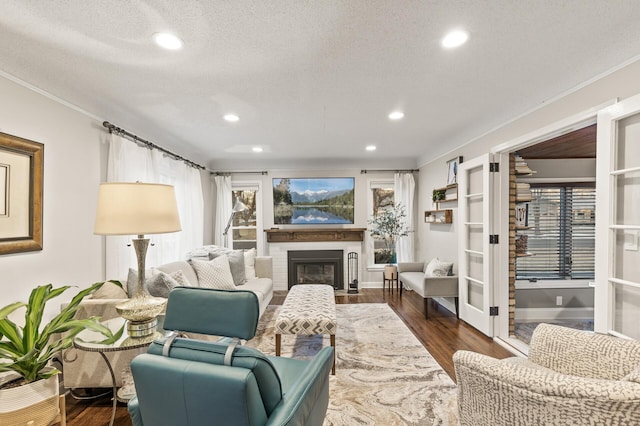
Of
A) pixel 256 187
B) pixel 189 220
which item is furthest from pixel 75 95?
pixel 256 187

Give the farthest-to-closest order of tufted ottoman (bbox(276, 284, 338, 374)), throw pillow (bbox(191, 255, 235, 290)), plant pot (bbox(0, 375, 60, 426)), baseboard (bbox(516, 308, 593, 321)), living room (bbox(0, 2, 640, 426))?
baseboard (bbox(516, 308, 593, 321)), throw pillow (bbox(191, 255, 235, 290)), tufted ottoman (bbox(276, 284, 338, 374)), living room (bbox(0, 2, 640, 426)), plant pot (bbox(0, 375, 60, 426))

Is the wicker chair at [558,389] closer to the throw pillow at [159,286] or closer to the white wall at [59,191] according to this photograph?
the throw pillow at [159,286]

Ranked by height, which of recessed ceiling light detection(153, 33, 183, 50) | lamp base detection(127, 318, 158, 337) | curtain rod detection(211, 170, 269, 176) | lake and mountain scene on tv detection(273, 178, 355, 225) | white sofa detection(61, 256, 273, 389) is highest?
recessed ceiling light detection(153, 33, 183, 50)

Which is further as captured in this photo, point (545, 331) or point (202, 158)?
point (202, 158)

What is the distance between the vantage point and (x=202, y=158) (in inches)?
215

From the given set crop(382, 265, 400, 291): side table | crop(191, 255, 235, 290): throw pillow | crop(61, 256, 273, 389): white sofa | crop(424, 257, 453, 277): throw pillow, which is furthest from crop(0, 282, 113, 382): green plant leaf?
crop(382, 265, 400, 291): side table

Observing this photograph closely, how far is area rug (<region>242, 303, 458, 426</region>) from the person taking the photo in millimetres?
2119

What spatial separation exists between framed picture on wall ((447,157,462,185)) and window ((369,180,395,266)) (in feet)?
5.02

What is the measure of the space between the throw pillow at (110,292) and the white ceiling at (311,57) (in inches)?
61.8

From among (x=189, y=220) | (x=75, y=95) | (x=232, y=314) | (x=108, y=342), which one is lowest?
(x=108, y=342)

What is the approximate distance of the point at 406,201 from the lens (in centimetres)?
588

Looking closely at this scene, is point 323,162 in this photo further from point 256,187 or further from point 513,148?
point 513,148

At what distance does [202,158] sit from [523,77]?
4775 millimetres

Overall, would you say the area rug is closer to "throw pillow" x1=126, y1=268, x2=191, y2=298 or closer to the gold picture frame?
"throw pillow" x1=126, y1=268, x2=191, y2=298
